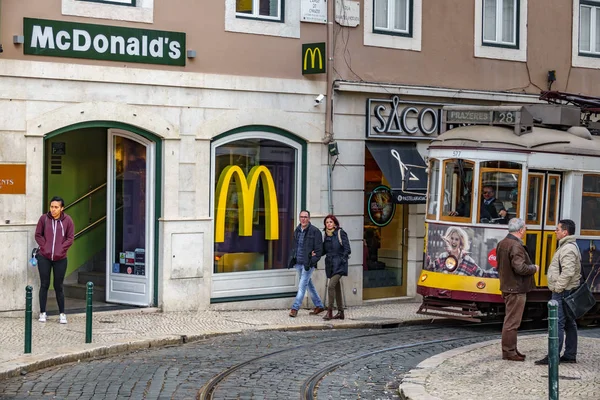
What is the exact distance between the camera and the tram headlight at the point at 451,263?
650 inches

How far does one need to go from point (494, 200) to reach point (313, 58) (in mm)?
4416

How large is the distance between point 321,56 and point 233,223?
332cm

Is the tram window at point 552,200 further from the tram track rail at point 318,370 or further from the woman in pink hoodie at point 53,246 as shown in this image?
the woman in pink hoodie at point 53,246

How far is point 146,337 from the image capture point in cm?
→ 1438

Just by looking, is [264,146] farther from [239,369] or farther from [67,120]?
[239,369]

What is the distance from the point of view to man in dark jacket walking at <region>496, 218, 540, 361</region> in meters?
12.8

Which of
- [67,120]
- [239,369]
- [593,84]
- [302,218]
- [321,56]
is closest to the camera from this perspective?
[239,369]

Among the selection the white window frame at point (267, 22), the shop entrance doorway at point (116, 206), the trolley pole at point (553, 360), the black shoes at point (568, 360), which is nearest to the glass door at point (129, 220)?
the shop entrance doorway at point (116, 206)

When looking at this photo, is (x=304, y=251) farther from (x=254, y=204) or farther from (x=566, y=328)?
(x=566, y=328)

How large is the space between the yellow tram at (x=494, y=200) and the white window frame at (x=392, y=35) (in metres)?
3.11

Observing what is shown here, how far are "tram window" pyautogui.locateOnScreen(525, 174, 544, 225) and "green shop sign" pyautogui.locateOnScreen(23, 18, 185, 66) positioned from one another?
19.6 feet

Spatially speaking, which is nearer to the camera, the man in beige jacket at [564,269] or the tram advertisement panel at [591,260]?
the man in beige jacket at [564,269]

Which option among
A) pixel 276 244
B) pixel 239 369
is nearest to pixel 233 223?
pixel 276 244

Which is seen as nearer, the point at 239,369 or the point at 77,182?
the point at 239,369
